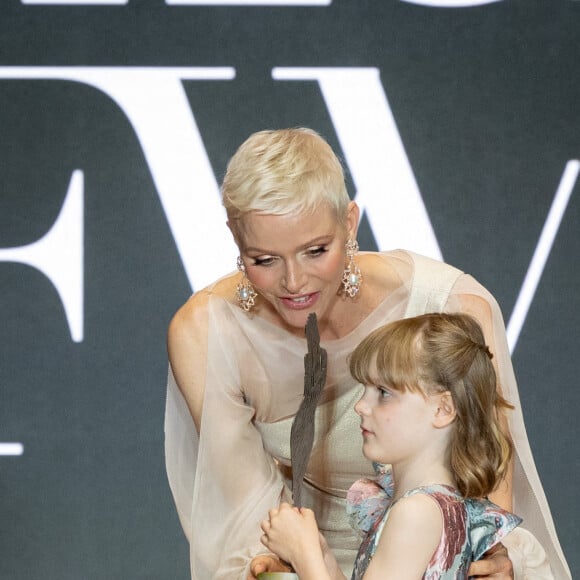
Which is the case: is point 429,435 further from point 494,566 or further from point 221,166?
point 221,166

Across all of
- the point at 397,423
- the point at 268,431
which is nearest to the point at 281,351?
the point at 268,431

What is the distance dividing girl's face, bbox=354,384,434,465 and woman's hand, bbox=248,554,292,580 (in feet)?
1.09

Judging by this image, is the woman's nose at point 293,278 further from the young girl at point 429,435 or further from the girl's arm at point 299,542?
the girl's arm at point 299,542

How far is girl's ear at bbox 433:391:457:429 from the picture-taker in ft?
5.36

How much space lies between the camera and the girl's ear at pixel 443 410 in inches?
64.4

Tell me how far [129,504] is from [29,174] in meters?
1.08

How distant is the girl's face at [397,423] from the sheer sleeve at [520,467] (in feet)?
1.40

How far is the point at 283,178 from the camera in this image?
6.11 ft

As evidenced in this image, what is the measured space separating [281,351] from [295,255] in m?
0.40

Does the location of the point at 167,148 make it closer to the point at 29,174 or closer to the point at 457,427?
the point at 29,174

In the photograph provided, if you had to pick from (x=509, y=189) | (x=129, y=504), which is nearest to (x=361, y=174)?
(x=509, y=189)

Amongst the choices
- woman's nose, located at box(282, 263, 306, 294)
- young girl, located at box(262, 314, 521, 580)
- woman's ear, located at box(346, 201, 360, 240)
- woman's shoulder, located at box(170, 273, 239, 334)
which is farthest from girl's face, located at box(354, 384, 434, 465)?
woman's shoulder, located at box(170, 273, 239, 334)

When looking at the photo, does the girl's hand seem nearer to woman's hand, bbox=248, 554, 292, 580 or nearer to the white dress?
woman's hand, bbox=248, 554, 292, 580

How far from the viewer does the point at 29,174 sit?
3.58 meters
